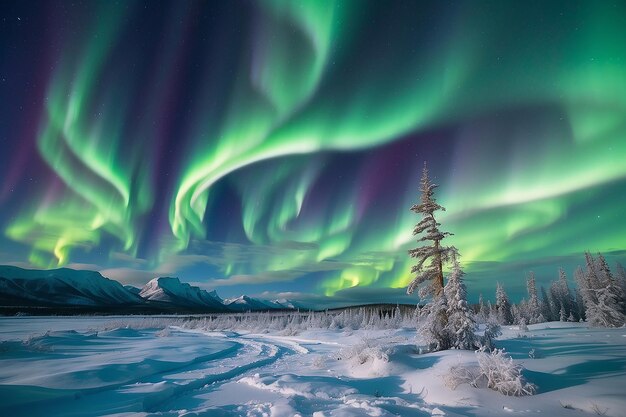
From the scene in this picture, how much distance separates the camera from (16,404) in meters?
9.22

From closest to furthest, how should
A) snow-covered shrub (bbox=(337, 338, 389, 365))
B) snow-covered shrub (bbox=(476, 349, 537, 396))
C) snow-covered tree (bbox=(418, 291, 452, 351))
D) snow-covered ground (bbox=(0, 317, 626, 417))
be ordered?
snow-covered ground (bbox=(0, 317, 626, 417)), snow-covered shrub (bbox=(476, 349, 537, 396)), snow-covered shrub (bbox=(337, 338, 389, 365)), snow-covered tree (bbox=(418, 291, 452, 351))

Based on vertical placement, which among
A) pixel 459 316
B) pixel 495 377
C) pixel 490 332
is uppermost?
pixel 459 316

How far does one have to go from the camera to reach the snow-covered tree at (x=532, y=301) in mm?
75062

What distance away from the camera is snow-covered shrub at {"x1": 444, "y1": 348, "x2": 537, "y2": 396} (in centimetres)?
977

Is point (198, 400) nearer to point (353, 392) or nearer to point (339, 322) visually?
point (353, 392)

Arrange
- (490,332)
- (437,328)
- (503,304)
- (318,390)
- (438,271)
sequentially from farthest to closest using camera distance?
1. (503,304)
2. (438,271)
3. (437,328)
4. (490,332)
5. (318,390)

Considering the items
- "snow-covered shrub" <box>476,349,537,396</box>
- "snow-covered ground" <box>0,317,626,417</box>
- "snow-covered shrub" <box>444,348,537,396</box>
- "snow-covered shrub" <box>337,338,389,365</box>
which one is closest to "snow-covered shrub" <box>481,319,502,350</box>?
"snow-covered ground" <box>0,317,626,417</box>

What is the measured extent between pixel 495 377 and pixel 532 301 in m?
89.2

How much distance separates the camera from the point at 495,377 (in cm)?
1028

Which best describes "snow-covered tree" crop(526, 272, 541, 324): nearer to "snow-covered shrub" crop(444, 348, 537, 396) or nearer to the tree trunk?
the tree trunk

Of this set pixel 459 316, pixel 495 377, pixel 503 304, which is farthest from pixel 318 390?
pixel 503 304

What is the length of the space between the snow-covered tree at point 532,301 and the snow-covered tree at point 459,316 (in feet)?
231

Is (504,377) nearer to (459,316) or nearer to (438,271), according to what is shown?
(459,316)

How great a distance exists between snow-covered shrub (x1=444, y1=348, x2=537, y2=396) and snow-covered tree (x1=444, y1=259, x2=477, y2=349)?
8054 millimetres
